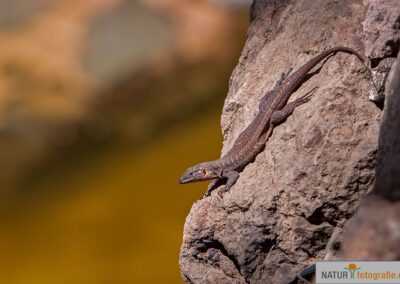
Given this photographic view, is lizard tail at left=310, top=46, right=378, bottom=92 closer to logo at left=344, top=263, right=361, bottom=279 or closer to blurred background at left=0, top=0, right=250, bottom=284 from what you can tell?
logo at left=344, top=263, right=361, bottom=279

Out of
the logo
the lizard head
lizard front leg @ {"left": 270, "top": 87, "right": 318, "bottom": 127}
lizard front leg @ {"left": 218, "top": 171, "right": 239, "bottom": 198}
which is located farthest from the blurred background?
the logo

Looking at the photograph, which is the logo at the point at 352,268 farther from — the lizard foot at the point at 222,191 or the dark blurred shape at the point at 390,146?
the lizard foot at the point at 222,191

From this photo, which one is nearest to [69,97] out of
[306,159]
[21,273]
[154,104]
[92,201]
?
[154,104]

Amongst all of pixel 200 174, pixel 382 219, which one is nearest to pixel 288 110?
pixel 200 174

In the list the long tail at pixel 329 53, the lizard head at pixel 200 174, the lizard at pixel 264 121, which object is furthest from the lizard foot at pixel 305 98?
the lizard head at pixel 200 174

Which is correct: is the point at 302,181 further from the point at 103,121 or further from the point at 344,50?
the point at 103,121

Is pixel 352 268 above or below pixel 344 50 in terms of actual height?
below
